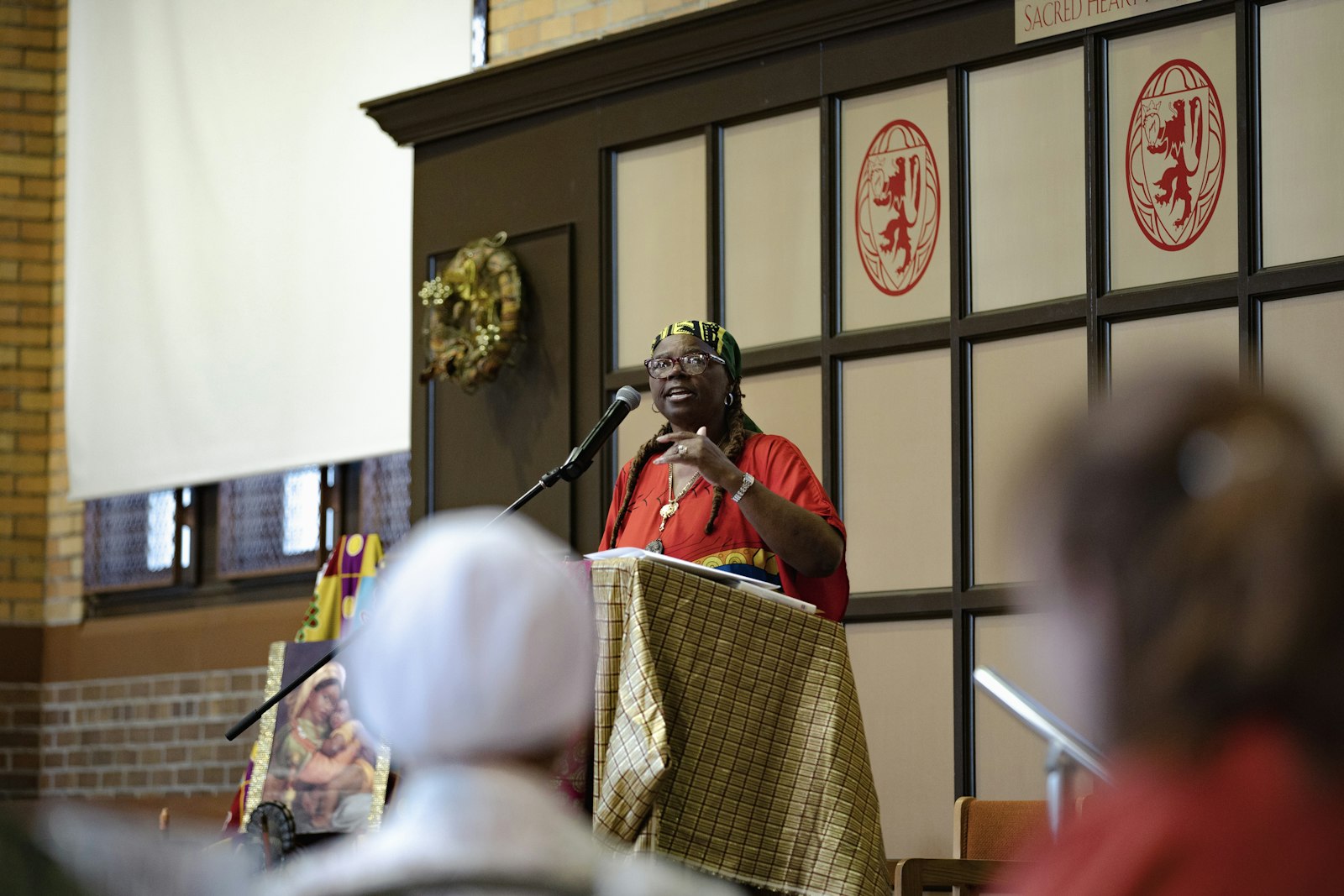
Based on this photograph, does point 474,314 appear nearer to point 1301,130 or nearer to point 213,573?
point 213,573

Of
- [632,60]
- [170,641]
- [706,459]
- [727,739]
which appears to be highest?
[632,60]

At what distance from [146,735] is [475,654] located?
694 centimetres

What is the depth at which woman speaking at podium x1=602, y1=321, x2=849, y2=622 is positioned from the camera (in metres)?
3.29

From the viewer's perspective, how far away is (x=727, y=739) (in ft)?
10.2

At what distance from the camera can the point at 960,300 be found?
488cm

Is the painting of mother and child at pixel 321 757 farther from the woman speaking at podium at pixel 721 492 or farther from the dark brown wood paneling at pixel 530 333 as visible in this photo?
the dark brown wood paneling at pixel 530 333

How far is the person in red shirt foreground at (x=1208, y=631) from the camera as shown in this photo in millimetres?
844

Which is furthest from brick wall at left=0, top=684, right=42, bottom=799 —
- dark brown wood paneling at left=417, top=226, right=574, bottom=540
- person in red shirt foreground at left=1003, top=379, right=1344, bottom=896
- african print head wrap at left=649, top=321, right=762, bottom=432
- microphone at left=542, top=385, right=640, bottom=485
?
person in red shirt foreground at left=1003, top=379, right=1344, bottom=896

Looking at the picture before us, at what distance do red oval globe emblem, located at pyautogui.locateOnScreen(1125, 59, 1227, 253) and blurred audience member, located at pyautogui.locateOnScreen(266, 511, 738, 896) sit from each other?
3.72m

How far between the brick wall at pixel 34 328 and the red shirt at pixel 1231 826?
25.1 ft

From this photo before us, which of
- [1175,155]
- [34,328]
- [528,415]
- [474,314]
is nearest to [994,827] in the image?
[1175,155]

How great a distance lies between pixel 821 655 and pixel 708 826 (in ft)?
1.28

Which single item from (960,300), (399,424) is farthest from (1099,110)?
(399,424)

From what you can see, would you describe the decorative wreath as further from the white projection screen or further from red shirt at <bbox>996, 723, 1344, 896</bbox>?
red shirt at <bbox>996, 723, 1344, 896</bbox>
